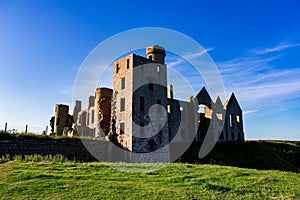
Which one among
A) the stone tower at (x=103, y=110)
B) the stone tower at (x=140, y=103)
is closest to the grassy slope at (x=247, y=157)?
the stone tower at (x=140, y=103)

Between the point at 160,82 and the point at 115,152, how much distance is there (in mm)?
9069

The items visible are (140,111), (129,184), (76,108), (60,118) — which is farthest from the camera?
(76,108)

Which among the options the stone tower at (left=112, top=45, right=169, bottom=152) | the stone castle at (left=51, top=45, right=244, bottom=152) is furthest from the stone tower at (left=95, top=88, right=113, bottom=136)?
the stone tower at (left=112, top=45, right=169, bottom=152)

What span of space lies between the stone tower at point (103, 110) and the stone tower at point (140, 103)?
2.14m

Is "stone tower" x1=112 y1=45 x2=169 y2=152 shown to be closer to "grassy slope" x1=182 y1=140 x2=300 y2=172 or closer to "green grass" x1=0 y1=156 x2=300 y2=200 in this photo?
"grassy slope" x1=182 y1=140 x2=300 y2=172

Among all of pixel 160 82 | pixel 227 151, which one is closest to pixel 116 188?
pixel 160 82

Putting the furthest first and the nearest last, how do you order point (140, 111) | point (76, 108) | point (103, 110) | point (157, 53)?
point (76, 108), point (157, 53), point (103, 110), point (140, 111)

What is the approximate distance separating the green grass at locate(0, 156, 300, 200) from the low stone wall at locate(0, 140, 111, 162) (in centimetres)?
557

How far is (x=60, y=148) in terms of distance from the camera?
66.9ft

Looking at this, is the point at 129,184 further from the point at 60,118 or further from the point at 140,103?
the point at 60,118

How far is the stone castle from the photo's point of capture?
24.3m

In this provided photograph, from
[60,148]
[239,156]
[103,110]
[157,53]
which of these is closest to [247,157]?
[239,156]

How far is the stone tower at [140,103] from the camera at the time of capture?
78.6ft

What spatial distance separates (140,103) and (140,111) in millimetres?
884
